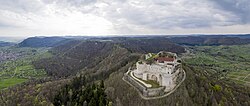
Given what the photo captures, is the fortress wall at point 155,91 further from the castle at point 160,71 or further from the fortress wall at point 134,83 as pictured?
the fortress wall at point 134,83

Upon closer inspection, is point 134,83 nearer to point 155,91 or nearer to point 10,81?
point 155,91

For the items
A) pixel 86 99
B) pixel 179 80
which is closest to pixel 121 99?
pixel 86 99

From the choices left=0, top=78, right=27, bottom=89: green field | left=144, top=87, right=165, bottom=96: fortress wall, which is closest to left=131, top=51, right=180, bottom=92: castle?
left=144, top=87, right=165, bottom=96: fortress wall

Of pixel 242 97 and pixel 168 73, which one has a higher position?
pixel 168 73

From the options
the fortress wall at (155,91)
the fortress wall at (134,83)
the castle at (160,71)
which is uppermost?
the castle at (160,71)

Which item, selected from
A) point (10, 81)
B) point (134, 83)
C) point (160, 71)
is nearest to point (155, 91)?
point (160, 71)

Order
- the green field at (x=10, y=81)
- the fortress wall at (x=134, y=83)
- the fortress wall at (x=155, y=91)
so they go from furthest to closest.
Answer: the green field at (x=10, y=81), the fortress wall at (x=134, y=83), the fortress wall at (x=155, y=91)

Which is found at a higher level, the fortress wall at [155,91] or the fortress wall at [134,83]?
the fortress wall at [134,83]

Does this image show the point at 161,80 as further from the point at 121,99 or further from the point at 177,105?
the point at 121,99

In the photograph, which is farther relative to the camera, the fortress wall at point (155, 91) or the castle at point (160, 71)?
the castle at point (160, 71)

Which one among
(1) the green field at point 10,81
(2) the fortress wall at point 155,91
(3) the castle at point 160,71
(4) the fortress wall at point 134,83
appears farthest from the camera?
(1) the green field at point 10,81

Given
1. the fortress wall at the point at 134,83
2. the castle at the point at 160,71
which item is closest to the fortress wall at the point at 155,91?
the castle at the point at 160,71
